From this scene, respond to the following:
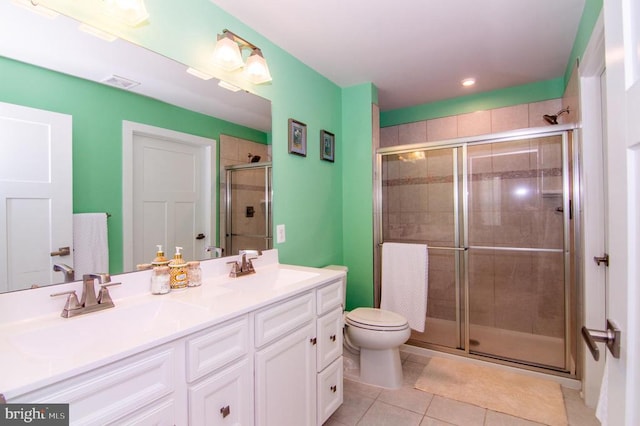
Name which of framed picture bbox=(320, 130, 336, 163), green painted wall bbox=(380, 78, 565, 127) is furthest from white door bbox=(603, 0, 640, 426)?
green painted wall bbox=(380, 78, 565, 127)

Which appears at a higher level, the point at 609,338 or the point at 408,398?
the point at 609,338

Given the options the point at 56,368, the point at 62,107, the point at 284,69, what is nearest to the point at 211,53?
the point at 284,69

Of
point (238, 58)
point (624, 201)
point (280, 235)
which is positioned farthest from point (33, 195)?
point (624, 201)

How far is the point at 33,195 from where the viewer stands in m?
1.10

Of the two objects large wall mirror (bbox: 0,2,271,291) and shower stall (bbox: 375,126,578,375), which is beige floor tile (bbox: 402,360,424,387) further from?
large wall mirror (bbox: 0,2,271,291)

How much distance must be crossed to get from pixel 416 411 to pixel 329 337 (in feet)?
2.49

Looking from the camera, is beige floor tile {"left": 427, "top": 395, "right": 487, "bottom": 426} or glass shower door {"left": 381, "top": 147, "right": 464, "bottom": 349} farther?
glass shower door {"left": 381, "top": 147, "right": 464, "bottom": 349}

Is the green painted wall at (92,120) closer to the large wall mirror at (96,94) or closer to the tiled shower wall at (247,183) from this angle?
the large wall mirror at (96,94)

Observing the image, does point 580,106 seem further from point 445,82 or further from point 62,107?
point 62,107

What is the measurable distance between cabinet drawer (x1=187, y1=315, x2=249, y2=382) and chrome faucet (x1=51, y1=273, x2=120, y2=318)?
42 cm

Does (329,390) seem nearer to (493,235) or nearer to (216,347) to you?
(216,347)

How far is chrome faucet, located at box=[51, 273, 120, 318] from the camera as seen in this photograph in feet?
3.52

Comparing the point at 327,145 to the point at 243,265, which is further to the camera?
the point at 327,145

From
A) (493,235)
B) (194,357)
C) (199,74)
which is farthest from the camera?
(493,235)
